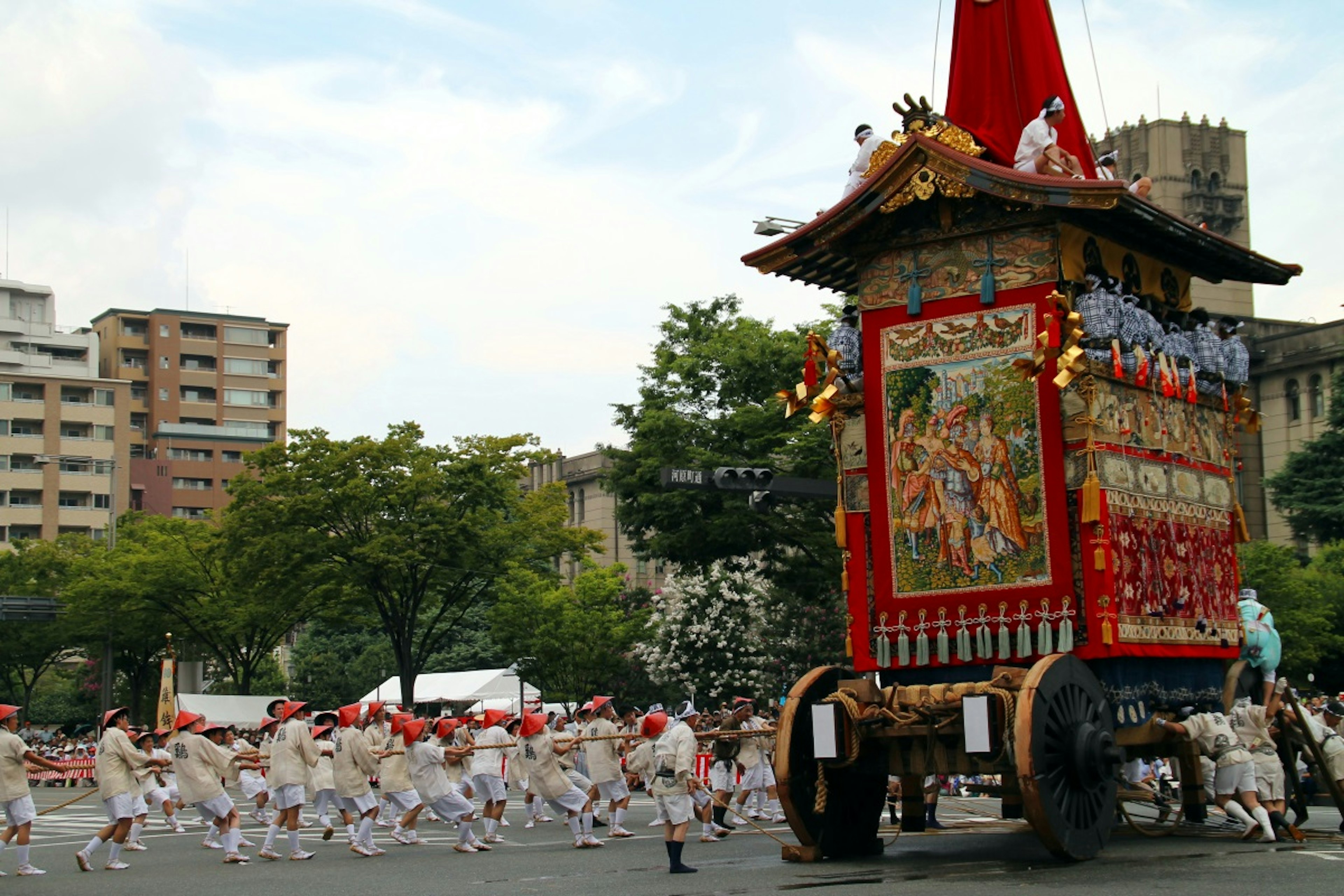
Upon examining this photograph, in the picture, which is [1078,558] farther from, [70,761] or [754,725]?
[70,761]

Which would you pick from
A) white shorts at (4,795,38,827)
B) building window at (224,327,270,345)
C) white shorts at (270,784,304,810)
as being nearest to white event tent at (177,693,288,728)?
white shorts at (270,784,304,810)

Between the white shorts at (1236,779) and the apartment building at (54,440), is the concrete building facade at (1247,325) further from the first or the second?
the apartment building at (54,440)

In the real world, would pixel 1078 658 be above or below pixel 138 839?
above

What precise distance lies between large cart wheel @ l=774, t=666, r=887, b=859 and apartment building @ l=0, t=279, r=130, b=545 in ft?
273

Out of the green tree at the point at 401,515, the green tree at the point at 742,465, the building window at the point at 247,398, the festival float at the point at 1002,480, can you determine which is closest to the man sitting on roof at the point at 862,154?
the festival float at the point at 1002,480

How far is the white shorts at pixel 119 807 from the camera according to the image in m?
20.3

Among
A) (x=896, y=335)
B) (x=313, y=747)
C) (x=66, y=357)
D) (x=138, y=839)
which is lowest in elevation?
(x=138, y=839)

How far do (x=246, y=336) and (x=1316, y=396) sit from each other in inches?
2980

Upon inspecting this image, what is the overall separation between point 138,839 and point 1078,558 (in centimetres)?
1603

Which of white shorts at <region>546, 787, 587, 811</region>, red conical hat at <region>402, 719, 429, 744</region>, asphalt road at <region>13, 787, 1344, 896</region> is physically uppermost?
red conical hat at <region>402, 719, 429, 744</region>

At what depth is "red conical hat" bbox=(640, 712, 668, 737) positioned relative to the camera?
65.7 feet

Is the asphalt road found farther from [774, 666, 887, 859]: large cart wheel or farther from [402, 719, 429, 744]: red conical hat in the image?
[402, 719, 429, 744]: red conical hat

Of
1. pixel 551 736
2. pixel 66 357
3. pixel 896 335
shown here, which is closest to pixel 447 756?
pixel 551 736

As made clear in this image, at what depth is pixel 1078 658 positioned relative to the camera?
16359mm
